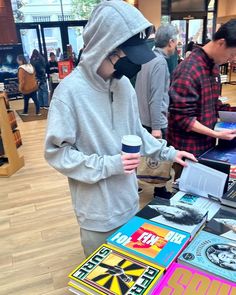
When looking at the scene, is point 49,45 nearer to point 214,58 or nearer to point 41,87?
point 41,87

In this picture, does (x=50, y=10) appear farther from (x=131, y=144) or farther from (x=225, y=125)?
(x=131, y=144)

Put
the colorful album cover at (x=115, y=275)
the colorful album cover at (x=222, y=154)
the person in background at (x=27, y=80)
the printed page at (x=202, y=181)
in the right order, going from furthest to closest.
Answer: the person in background at (x=27, y=80)
the colorful album cover at (x=222, y=154)
the printed page at (x=202, y=181)
the colorful album cover at (x=115, y=275)

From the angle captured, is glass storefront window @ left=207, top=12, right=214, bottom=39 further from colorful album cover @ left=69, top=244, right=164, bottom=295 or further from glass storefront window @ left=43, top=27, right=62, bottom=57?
colorful album cover @ left=69, top=244, right=164, bottom=295

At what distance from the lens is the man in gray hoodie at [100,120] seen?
3.09ft

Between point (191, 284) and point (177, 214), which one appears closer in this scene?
point (191, 284)

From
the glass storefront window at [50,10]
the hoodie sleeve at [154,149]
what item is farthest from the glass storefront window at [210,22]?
the hoodie sleeve at [154,149]

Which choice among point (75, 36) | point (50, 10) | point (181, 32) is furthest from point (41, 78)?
point (181, 32)

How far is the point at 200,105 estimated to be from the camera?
1.56 meters

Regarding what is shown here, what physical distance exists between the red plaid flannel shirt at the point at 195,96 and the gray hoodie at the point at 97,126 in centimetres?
Result: 45

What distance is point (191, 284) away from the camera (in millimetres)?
781

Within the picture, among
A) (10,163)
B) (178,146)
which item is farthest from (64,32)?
(178,146)

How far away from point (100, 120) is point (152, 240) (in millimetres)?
460

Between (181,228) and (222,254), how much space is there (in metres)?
0.16

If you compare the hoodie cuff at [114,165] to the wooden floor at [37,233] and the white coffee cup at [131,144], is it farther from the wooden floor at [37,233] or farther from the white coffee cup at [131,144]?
the wooden floor at [37,233]
